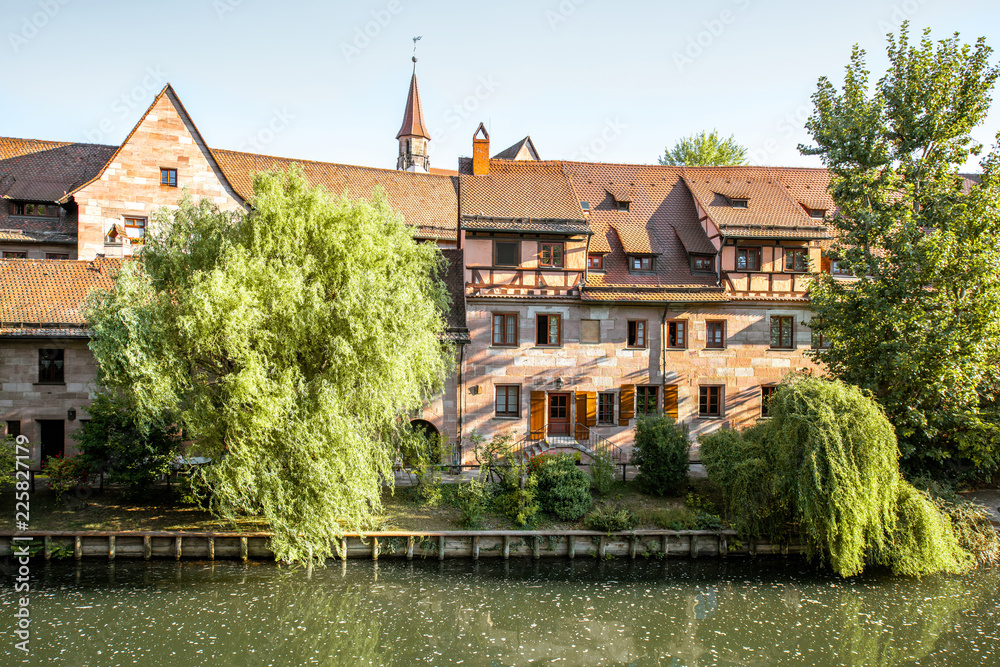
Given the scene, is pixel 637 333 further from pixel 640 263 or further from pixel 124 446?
pixel 124 446

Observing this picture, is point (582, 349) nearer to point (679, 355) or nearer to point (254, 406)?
point (679, 355)

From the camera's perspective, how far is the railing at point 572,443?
24.7 m

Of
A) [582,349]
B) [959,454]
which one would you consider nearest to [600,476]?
[582,349]

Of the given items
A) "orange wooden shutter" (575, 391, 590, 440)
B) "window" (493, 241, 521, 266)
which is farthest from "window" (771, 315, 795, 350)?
"window" (493, 241, 521, 266)

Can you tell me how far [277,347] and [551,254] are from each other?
1187 cm

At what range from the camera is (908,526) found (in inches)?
687

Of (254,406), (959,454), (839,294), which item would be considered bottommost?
(959,454)

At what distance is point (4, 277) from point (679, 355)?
73.4 feet

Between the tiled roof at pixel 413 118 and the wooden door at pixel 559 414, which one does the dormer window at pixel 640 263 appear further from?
the tiled roof at pixel 413 118

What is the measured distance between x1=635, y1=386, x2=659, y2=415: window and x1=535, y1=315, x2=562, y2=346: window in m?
3.48

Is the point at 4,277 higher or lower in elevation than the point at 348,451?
higher

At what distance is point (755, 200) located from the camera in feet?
92.5

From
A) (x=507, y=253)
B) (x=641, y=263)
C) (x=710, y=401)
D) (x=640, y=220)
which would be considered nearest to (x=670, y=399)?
(x=710, y=401)

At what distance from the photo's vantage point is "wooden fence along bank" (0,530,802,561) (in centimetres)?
1844
